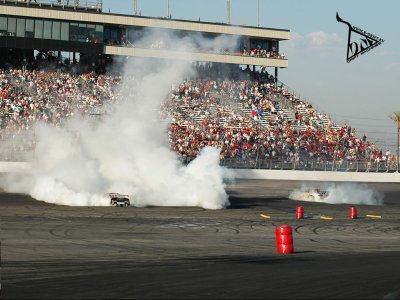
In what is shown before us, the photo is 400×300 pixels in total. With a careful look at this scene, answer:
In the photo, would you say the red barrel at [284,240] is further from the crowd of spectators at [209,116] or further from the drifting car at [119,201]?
the crowd of spectators at [209,116]

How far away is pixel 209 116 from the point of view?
56219 millimetres

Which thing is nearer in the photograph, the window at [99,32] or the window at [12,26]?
the window at [12,26]

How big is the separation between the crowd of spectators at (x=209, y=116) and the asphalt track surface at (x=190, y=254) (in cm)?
1435

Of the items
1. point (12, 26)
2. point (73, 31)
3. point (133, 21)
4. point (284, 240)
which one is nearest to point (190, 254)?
point (284, 240)

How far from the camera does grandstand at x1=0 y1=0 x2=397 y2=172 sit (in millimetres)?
52000

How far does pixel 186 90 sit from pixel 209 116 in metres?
3.95

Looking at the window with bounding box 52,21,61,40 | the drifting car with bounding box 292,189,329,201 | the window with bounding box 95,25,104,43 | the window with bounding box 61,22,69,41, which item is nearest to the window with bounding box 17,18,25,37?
the window with bounding box 52,21,61,40

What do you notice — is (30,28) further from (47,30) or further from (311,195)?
(311,195)

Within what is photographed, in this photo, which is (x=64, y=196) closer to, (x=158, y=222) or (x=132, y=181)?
(x=132, y=181)

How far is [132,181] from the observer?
3700 centimetres

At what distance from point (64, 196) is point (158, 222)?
25.1 feet

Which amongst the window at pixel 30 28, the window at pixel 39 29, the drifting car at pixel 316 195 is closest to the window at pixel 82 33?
the window at pixel 39 29

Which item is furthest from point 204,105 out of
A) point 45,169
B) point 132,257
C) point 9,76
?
point 132,257

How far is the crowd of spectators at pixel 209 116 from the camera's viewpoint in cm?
5100
